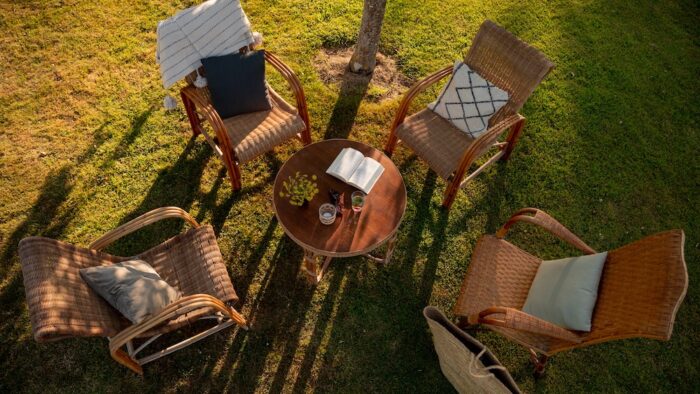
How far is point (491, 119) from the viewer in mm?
4637

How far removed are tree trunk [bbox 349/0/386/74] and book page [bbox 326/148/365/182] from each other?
187 centimetres

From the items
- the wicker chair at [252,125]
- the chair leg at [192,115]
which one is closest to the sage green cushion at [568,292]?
the wicker chair at [252,125]

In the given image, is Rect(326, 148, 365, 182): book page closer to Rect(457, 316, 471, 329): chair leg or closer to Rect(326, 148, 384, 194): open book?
Rect(326, 148, 384, 194): open book

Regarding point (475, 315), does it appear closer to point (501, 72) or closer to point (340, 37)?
point (501, 72)

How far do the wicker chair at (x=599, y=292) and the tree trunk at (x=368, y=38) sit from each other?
282cm

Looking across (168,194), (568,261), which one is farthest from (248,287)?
(568,261)

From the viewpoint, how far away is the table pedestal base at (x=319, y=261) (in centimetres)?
395

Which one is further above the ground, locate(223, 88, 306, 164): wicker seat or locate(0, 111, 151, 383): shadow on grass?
locate(223, 88, 306, 164): wicker seat

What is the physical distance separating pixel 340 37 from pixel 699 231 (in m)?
4.95

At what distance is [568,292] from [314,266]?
2094mm

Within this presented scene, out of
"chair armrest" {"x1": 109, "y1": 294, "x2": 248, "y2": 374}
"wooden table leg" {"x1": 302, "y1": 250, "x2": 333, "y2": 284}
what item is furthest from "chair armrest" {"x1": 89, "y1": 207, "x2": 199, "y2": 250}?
"wooden table leg" {"x1": 302, "y1": 250, "x2": 333, "y2": 284}

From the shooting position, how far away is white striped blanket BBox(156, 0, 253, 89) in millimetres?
4129

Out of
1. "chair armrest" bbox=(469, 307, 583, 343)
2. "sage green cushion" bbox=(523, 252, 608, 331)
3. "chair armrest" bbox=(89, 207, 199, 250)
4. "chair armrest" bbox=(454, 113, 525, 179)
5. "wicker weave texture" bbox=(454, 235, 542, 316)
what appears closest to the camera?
"chair armrest" bbox=(469, 307, 583, 343)

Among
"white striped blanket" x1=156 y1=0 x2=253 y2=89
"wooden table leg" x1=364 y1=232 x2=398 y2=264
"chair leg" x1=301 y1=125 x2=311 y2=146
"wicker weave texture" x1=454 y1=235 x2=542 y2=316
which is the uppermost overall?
"white striped blanket" x1=156 y1=0 x2=253 y2=89
